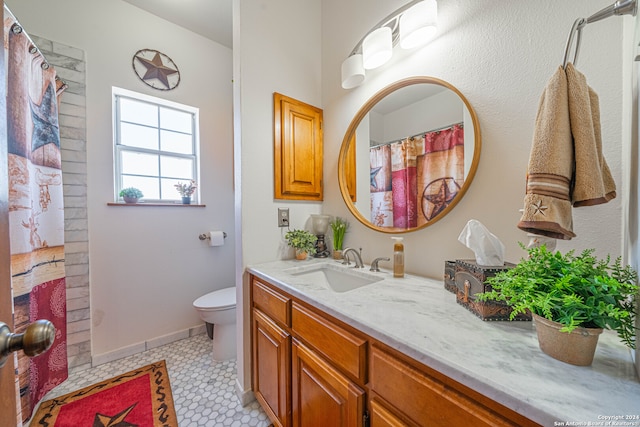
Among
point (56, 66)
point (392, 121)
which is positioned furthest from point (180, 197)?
point (392, 121)

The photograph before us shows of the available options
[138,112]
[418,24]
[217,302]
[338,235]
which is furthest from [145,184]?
[418,24]

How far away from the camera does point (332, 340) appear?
0.80 meters

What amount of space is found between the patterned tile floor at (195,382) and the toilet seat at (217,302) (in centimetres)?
45

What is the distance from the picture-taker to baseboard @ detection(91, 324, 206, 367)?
1723 millimetres

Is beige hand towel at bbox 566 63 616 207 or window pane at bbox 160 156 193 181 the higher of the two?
window pane at bbox 160 156 193 181

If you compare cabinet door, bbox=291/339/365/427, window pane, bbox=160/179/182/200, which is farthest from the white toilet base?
window pane, bbox=160/179/182/200

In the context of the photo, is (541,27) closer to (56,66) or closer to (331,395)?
(331,395)

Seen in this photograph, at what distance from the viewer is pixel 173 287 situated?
2.04m

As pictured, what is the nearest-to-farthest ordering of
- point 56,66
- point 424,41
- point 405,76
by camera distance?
point 424,41, point 405,76, point 56,66

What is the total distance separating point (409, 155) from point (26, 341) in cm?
140

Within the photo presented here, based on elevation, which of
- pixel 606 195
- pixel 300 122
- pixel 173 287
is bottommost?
pixel 173 287

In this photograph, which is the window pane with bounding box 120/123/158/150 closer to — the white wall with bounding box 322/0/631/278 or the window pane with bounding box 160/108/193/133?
the window pane with bounding box 160/108/193/133

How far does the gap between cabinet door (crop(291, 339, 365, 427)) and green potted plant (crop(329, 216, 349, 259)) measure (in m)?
0.65

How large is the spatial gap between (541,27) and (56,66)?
8.95ft
